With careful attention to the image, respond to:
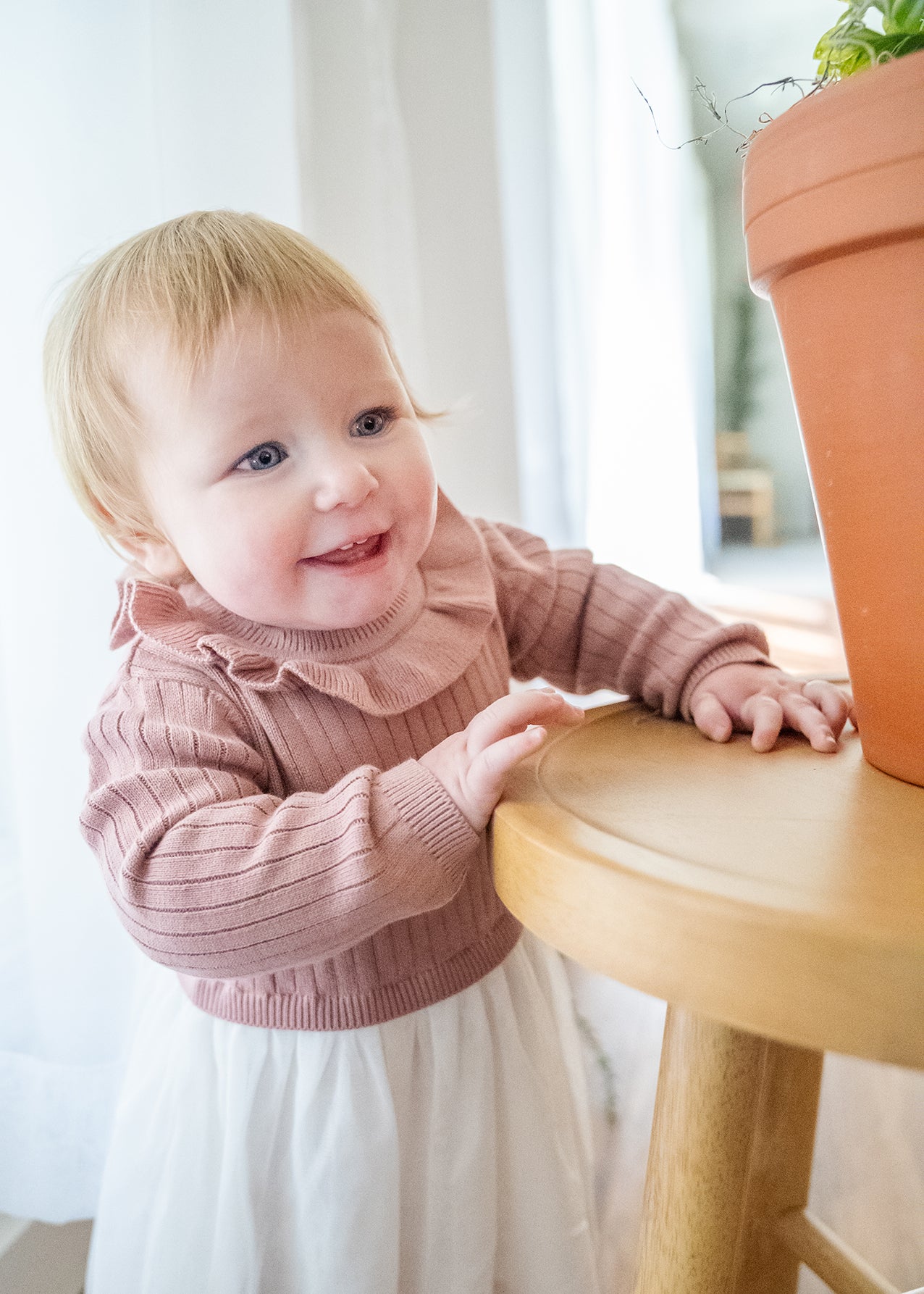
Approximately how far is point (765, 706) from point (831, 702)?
0.16 feet

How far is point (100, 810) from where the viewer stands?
558 millimetres

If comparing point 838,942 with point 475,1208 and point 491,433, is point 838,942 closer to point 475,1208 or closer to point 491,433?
point 475,1208

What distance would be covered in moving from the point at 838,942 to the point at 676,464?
951 mm

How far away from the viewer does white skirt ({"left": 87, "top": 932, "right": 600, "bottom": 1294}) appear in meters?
0.66

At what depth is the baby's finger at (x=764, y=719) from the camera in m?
0.56

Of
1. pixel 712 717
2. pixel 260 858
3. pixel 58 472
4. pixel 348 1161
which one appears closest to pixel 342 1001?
pixel 348 1161

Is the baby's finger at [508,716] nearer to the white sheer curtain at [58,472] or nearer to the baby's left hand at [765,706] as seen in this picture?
the baby's left hand at [765,706]

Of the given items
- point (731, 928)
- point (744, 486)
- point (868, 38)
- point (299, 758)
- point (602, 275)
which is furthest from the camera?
point (744, 486)

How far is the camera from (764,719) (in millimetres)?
574

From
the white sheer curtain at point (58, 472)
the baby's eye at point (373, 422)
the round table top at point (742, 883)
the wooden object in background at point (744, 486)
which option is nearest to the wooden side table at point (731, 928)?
the round table top at point (742, 883)

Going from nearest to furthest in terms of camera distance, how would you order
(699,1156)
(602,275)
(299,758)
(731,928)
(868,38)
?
(731,928), (868,38), (699,1156), (299,758), (602,275)

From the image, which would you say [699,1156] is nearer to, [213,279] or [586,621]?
[586,621]

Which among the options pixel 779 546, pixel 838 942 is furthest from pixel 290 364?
pixel 779 546

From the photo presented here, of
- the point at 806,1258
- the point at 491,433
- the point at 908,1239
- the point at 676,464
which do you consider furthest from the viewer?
the point at 676,464
